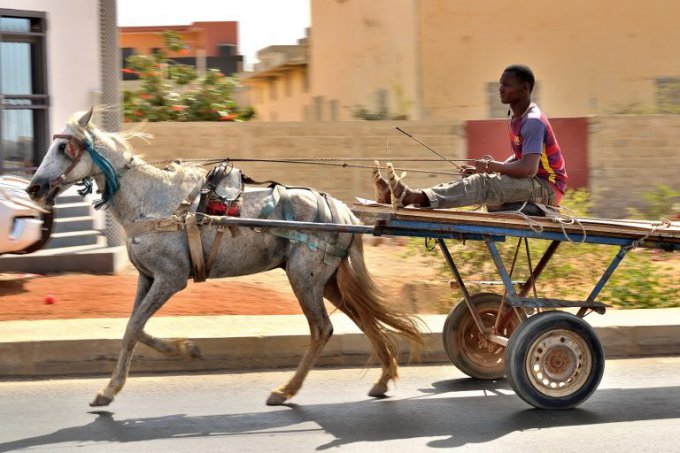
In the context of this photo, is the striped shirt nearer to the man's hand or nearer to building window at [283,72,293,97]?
the man's hand

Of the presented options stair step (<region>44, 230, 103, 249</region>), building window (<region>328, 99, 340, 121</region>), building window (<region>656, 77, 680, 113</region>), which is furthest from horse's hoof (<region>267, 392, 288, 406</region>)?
building window (<region>328, 99, 340, 121</region>)

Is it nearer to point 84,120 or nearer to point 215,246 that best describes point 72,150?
point 84,120

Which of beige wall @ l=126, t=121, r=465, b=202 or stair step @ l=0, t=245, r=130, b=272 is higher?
beige wall @ l=126, t=121, r=465, b=202

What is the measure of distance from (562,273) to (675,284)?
133 cm

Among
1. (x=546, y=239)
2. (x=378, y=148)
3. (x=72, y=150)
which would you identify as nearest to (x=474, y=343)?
(x=546, y=239)

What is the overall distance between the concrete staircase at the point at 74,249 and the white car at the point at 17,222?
54cm

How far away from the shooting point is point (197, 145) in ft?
53.0

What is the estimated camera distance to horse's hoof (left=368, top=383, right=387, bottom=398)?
7.34m

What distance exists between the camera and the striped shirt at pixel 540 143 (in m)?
6.94

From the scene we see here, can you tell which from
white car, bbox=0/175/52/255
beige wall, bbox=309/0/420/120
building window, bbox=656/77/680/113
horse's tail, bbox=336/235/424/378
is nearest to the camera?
horse's tail, bbox=336/235/424/378

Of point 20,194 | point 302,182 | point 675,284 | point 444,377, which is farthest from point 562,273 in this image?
point 302,182

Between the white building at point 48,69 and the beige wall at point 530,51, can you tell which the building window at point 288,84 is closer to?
the beige wall at point 530,51

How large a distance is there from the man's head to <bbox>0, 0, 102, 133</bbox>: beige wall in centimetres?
754

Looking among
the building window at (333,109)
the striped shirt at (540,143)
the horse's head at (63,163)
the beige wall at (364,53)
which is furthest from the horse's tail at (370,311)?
the building window at (333,109)
